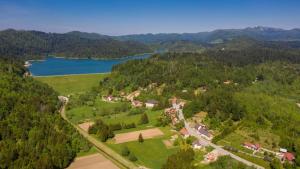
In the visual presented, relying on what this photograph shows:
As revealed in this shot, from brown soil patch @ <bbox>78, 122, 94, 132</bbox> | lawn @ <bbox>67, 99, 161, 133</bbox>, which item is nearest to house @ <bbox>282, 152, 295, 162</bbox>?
lawn @ <bbox>67, 99, 161, 133</bbox>

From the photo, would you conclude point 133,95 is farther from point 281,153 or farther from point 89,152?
point 281,153

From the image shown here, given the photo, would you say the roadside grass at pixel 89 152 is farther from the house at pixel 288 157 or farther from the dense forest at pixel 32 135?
the house at pixel 288 157

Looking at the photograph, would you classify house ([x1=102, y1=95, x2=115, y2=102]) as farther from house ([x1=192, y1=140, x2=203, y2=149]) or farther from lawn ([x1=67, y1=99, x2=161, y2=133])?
house ([x1=192, y1=140, x2=203, y2=149])

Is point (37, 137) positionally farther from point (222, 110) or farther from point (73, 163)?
point (222, 110)

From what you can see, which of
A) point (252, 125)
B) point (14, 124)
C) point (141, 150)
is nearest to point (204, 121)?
point (252, 125)

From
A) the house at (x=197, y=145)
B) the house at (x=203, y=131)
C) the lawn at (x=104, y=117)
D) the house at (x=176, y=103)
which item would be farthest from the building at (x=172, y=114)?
the house at (x=197, y=145)

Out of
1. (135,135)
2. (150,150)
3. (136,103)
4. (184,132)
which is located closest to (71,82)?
(136,103)
